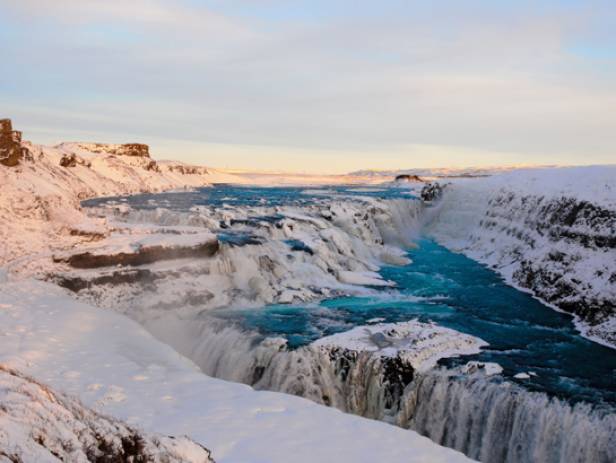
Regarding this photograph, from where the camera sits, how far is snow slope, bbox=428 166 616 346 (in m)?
23.3

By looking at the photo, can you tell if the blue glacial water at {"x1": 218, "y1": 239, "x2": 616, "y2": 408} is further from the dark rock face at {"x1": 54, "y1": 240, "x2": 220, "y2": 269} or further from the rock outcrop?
the rock outcrop

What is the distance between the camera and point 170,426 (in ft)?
28.5

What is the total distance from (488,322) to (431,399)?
7.34 m

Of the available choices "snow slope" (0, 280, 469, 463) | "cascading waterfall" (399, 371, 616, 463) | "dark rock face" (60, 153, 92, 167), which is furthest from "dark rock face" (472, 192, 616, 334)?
"dark rock face" (60, 153, 92, 167)

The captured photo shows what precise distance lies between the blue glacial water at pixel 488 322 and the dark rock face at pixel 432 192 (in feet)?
90.9

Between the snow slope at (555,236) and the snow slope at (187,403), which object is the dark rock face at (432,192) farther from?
the snow slope at (187,403)

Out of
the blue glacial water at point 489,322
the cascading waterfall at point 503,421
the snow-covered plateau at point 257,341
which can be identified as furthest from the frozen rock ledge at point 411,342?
the cascading waterfall at point 503,421

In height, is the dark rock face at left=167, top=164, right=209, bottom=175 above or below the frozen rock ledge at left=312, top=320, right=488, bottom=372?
above

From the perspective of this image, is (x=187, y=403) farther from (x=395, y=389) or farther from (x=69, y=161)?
(x=69, y=161)

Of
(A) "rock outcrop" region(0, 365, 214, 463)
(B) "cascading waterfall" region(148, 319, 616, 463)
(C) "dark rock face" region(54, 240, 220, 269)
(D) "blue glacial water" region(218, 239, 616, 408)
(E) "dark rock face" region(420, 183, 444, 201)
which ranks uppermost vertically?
(E) "dark rock face" region(420, 183, 444, 201)

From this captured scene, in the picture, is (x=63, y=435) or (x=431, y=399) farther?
(x=431, y=399)

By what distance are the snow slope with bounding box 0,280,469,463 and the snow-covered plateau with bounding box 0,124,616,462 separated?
0.15 feet

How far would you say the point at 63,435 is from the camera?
4.88m

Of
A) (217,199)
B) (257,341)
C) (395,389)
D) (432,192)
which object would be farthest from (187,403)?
(432,192)
